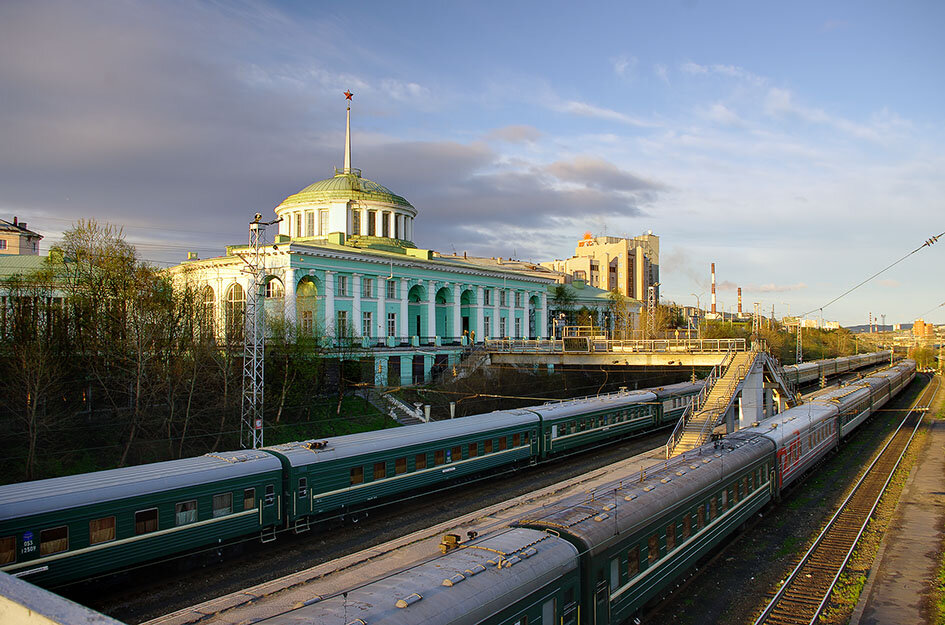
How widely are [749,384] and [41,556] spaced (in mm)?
33627

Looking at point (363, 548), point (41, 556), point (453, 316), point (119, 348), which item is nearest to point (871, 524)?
point (363, 548)

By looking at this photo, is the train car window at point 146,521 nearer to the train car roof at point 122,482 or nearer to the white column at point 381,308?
the train car roof at point 122,482

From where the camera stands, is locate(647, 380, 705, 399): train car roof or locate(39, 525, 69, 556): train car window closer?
locate(39, 525, 69, 556): train car window

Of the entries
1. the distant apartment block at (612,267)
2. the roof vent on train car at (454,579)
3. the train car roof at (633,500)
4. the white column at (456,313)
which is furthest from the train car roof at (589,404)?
the distant apartment block at (612,267)

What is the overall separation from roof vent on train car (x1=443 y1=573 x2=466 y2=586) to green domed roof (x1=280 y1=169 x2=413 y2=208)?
5387 centimetres

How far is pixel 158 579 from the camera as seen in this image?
1598 centimetres

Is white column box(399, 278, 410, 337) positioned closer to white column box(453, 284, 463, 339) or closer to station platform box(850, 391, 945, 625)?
white column box(453, 284, 463, 339)

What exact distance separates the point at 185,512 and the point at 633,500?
438 inches

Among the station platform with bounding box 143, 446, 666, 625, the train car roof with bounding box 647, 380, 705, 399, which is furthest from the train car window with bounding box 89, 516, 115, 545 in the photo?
the train car roof with bounding box 647, 380, 705, 399

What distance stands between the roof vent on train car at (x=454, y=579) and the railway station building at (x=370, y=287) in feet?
94.6

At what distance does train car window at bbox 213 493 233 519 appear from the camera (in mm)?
16688

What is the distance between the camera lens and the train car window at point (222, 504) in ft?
54.7

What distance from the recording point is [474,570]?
372 inches

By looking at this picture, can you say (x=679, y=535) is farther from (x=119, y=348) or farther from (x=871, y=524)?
(x=119, y=348)
